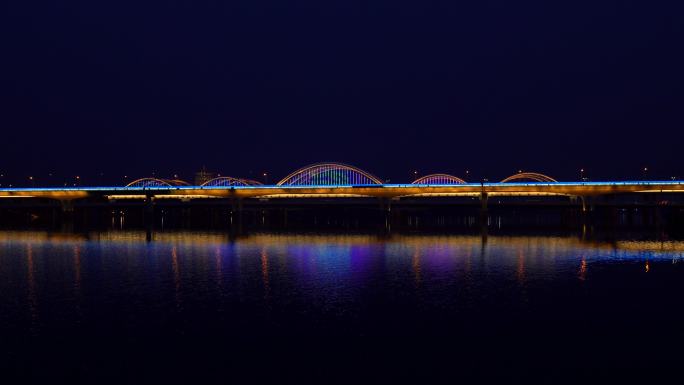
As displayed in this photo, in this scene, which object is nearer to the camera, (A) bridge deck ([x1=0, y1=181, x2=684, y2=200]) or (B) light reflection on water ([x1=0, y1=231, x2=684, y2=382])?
(B) light reflection on water ([x1=0, y1=231, x2=684, y2=382])

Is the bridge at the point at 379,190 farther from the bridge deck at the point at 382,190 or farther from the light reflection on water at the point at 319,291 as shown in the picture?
the light reflection on water at the point at 319,291

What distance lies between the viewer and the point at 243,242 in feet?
226

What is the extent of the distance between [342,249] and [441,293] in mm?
28249

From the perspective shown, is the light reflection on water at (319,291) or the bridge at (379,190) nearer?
the light reflection on water at (319,291)

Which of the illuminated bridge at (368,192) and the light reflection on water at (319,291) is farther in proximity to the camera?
the illuminated bridge at (368,192)

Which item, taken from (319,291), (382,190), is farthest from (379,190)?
(319,291)

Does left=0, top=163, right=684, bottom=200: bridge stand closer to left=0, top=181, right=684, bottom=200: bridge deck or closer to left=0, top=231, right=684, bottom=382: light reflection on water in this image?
left=0, top=181, right=684, bottom=200: bridge deck

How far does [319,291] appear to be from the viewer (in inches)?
1316

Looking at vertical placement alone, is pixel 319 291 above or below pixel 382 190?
below

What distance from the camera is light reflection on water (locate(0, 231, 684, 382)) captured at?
82.3 ft

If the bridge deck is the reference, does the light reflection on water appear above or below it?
below

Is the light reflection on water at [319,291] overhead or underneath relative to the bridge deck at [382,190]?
underneath

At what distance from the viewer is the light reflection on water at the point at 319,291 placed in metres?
25.1

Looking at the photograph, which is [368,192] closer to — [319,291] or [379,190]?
[379,190]
